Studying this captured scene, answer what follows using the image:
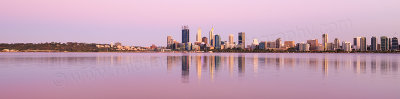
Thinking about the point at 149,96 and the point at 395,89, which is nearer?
the point at 149,96

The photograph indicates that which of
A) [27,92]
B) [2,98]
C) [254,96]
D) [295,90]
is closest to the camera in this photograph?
[2,98]

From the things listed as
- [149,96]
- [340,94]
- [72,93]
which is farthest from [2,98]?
[340,94]

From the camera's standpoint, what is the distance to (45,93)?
17344 mm

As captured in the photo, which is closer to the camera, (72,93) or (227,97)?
(227,97)

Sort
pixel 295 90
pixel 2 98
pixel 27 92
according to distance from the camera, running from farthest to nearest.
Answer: pixel 295 90, pixel 27 92, pixel 2 98

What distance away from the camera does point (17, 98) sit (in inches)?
617

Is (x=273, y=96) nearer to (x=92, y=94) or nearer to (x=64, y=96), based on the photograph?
(x=92, y=94)

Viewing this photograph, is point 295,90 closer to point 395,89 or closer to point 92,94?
point 395,89

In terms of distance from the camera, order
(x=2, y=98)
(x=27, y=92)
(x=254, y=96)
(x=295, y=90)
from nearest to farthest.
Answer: (x=2, y=98), (x=254, y=96), (x=27, y=92), (x=295, y=90)

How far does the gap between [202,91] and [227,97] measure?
256cm

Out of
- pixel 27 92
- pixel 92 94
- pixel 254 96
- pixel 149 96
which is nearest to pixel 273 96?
pixel 254 96

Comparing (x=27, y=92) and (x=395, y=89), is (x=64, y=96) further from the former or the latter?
(x=395, y=89)

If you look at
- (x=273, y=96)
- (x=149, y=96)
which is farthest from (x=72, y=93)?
(x=273, y=96)

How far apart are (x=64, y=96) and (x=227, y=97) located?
29.1 feet
